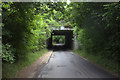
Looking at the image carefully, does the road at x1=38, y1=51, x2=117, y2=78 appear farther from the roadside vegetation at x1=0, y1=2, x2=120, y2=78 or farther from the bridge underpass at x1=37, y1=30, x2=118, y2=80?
the roadside vegetation at x1=0, y1=2, x2=120, y2=78

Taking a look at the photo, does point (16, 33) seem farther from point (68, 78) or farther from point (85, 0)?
point (85, 0)

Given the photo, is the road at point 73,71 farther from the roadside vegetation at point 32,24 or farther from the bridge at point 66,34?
the bridge at point 66,34

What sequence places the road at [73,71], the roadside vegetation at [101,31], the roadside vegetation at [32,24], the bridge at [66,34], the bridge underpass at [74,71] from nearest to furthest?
the roadside vegetation at [32,24]
the bridge underpass at [74,71]
the road at [73,71]
the roadside vegetation at [101,31]
the bridge at [66,34]

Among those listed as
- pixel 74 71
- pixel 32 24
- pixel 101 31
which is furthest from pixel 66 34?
pixel 74 71

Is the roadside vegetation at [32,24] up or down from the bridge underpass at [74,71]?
up

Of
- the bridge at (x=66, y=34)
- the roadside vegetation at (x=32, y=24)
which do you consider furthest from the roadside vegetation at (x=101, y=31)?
→ the bridge at (x=66, y=34)

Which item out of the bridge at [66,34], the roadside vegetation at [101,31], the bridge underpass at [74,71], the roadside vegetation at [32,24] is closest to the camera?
the roadside vegetation at [32,24]

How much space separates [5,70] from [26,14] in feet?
11.2

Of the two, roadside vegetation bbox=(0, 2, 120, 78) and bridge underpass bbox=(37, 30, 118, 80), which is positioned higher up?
Result: roadside vegetation bbox=(0, 2, 120, 78)

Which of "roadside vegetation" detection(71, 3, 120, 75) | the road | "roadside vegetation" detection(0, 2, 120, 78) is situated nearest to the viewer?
"roadside vegetation" detection(0, 2, 120, 78)

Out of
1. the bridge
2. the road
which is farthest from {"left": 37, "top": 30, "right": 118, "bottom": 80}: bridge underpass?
the bridge

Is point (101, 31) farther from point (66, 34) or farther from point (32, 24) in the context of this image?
point (66, 34)

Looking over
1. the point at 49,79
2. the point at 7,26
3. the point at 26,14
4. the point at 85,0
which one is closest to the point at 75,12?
the point at 85,0

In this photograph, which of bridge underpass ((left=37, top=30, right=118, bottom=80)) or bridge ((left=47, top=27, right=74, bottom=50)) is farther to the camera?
bridge ((left=47, top=27, right=74, bottom=50))
